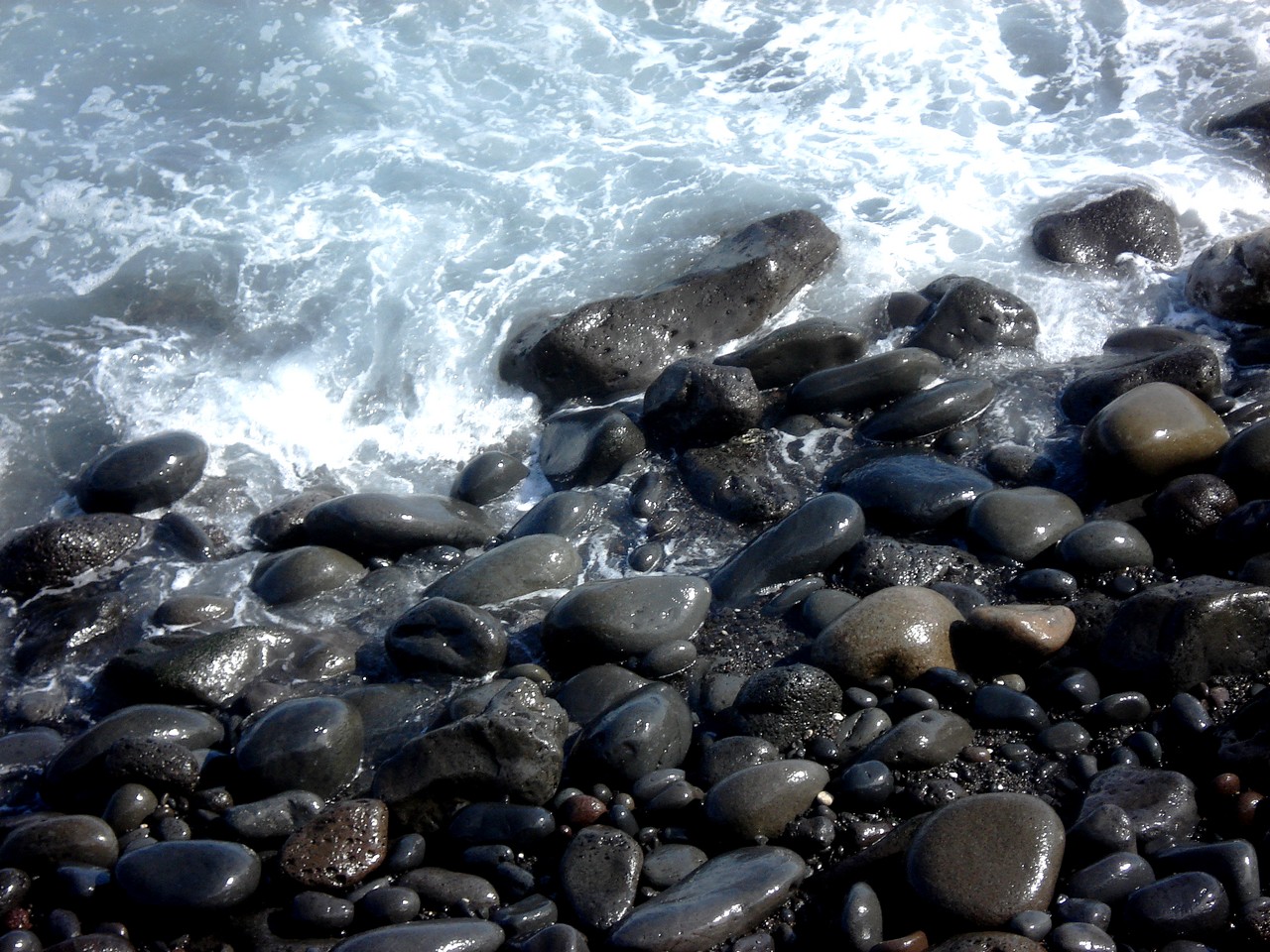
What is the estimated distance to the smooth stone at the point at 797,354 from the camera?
21.6 ft

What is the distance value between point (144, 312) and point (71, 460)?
159cm

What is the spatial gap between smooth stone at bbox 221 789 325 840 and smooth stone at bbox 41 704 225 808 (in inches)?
22.3

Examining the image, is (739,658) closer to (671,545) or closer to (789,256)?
(671,545)

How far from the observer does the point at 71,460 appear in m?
6.61

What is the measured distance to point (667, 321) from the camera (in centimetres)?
713

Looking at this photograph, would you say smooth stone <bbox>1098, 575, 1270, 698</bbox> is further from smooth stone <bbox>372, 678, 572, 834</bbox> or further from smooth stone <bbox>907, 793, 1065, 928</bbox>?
smooth stone <bbox>372, 678, 572, 834</bbox>

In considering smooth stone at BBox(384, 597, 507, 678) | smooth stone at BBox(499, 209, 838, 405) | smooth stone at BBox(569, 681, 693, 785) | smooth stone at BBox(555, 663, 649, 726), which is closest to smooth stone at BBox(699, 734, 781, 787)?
smooth stone at BBox(569, 681, 693, 785)

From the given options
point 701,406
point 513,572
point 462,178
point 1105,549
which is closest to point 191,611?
point 513,572

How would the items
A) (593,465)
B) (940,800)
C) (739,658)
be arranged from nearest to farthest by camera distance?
(940,800)
(739,658)
(593,465)

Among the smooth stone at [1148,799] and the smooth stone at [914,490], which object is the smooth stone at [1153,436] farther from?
the smooth stone at [1148,799]

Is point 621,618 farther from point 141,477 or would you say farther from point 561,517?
point 141,477

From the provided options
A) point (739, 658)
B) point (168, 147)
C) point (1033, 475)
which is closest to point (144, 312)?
point (168, 147)

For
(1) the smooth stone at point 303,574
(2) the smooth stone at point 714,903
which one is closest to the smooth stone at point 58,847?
(1) the smooth stone at point 303,574

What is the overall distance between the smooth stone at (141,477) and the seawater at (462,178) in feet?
0.55
